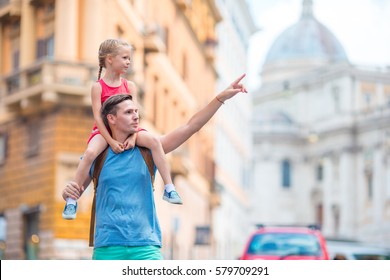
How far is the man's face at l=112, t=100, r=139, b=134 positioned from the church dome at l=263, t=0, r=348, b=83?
88.4 m

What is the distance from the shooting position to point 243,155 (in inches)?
2456

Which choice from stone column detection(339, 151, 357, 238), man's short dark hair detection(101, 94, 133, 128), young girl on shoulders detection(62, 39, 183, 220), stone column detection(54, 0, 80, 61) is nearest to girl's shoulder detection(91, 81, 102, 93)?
young girl on shoulders detection(62, 39, 183, 220)

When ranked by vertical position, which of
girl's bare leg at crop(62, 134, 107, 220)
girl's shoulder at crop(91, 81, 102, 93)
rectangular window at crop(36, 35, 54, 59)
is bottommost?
girl's bare leg at crop(62, 134, 107, 220)

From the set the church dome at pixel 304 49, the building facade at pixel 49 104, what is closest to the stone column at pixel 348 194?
the church dome at pixel 304 49

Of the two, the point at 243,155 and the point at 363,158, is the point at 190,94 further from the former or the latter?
the point at 363,158

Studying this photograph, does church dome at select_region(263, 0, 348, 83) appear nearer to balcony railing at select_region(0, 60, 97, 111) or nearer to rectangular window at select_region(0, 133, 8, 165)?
rectangular window at select_region(0, 133, 8, 165)

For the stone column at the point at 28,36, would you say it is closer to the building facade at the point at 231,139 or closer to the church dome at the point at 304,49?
the building facade at the point at 231,139

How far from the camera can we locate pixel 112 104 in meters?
5.31

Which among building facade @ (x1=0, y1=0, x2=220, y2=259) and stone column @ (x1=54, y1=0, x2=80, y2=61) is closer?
building facade @ (x1=0, y1=0, x2=220, y2=259)

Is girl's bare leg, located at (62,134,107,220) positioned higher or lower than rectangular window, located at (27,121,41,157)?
lower

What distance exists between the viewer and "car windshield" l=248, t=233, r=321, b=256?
1602 centimetres

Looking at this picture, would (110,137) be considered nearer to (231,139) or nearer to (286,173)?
(231,139)

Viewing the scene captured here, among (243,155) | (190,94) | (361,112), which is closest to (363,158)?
(361,112)

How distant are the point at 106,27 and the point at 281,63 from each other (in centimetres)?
7827
